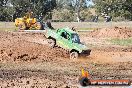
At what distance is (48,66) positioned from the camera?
21547 mm

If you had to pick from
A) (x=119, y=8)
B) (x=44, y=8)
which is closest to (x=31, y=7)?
Result: (x=44, y=8)

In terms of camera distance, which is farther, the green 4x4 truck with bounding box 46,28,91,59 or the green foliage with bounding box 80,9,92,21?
the green foliage with bounding box 80,9,92,21

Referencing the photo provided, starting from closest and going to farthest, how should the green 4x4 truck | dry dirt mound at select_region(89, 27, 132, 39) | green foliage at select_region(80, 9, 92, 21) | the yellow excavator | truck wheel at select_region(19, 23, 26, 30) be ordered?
1. the green 4x4 truck
2. dry dirt mound at select_region(89, 27, 132, 39)
3. truck wheel at select_region(19, 23, 26, 30)
4. the yellow excavator
5. green foliage at select_region(80, 9, 92, 21)

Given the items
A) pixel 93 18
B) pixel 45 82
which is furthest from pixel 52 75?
pixel 93 18

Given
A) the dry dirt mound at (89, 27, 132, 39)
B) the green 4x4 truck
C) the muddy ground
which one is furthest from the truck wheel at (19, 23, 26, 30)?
the green 4x4 truck

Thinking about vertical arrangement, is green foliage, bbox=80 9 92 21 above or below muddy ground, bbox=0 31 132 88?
below

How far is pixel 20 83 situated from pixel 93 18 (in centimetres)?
11115

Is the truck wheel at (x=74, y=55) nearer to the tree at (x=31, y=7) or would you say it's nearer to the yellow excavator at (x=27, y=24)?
the yellow excavator at (x=27, y=24)

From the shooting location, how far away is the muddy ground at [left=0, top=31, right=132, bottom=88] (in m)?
16.4

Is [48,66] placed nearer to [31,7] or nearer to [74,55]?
[74,55]

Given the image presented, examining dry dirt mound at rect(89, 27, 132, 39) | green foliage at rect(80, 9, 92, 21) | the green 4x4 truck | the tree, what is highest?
the green 4x4 truck

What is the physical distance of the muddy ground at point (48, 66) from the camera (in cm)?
1644

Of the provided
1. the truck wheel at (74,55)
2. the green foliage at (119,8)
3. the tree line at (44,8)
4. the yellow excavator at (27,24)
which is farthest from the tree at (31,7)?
the truck wheel at (74,55)

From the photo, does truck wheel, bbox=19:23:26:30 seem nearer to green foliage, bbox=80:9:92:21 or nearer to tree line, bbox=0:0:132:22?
tree line, bbox=0:0:132:22
